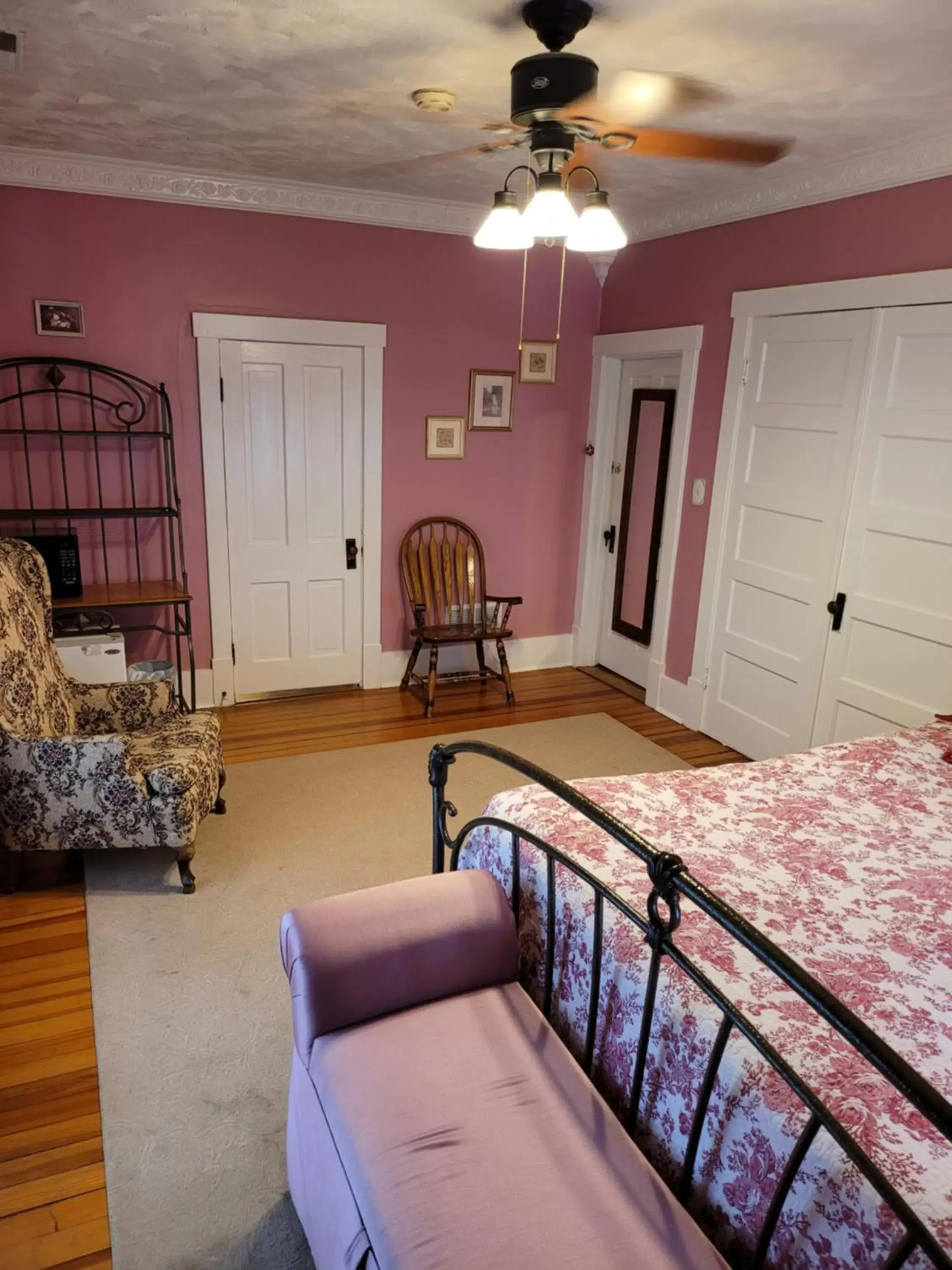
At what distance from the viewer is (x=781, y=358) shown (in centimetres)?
385

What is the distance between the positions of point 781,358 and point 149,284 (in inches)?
121

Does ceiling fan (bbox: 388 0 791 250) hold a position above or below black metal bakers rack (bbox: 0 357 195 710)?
above

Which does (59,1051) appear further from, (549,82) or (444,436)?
(444,436)

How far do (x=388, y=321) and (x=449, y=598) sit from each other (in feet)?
Answer: 5.32

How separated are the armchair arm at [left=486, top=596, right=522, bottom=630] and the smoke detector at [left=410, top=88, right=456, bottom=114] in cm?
259

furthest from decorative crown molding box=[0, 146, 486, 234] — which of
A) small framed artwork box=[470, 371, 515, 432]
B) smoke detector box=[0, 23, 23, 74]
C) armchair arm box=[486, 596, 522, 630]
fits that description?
armchair arm box=[486, 596, 522, 630]

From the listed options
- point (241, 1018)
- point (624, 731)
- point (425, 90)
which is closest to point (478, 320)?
point (425, 90)

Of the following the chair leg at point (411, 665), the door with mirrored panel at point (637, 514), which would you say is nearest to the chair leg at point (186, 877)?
the chair leg at point (411, 665)

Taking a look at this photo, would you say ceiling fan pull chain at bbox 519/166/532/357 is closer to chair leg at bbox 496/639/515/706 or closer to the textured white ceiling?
the textured white ceiling

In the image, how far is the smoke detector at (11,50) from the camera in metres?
2.34

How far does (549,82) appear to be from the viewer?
2.21 meters

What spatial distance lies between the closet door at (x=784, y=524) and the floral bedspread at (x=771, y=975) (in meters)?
1.37

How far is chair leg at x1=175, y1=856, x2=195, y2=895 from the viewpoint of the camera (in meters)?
2.95

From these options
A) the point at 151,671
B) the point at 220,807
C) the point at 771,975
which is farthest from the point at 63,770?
the point at 771,975
